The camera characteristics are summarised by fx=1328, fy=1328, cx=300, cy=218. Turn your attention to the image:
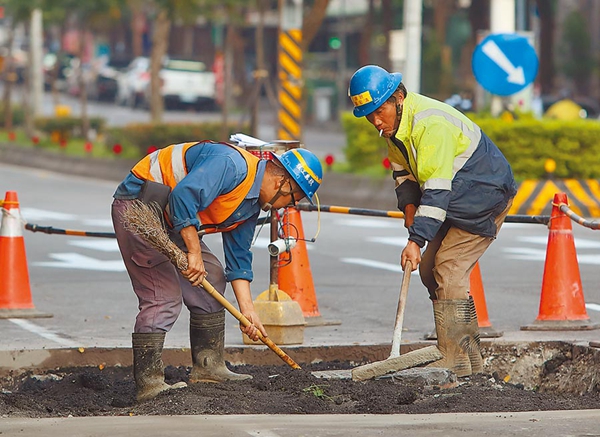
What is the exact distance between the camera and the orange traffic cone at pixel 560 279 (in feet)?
29.7

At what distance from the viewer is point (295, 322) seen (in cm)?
830

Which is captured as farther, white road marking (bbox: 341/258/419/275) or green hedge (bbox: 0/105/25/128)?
green hedge (bbox: 0/105/25/128)

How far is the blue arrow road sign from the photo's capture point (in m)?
16.5

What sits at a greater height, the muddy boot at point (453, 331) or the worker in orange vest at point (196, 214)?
the worker in orange vest at point (196, 214)

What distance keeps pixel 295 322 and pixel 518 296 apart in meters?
3.22

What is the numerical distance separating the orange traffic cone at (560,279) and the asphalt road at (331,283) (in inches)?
12.1

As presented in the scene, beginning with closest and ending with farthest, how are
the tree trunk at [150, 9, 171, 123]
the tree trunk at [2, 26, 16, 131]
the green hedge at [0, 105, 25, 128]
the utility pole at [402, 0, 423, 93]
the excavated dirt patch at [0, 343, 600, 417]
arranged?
the excavated dirt patch at [0, 343, 600, 417] < the utility pole at [402, 0, 423, 93] < the tree trunk at [150, 9, 171, 123] < the tree trunk at [2, 26, 16, 131] < the green hedge at [0, 105, 25, 128]

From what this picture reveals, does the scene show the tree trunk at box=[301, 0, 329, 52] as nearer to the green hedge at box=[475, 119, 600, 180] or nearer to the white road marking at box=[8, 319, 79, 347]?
the green hedge at box=[475, 119, 600, 180]

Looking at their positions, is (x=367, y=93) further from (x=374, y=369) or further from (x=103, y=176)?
(x=103, y=176)

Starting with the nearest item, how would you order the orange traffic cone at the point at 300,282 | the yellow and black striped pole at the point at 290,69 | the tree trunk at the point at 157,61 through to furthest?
1. the orange traffic cone at the point at 300,282
2. the yellow and black striped pole at the point at 290,69
3. the tree trunk at the point at 157,61

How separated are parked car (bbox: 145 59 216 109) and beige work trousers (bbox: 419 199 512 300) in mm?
38215

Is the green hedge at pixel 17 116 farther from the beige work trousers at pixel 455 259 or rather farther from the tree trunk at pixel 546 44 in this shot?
the beige work trousers at pixel 455 259

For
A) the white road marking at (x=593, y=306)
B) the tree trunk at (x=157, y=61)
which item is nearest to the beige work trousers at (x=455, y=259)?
the white road marking at (x=593, y=306)

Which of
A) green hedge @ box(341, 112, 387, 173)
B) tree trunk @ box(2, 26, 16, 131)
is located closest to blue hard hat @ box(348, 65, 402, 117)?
green hedge @ box(341, 112, 387, 173)
